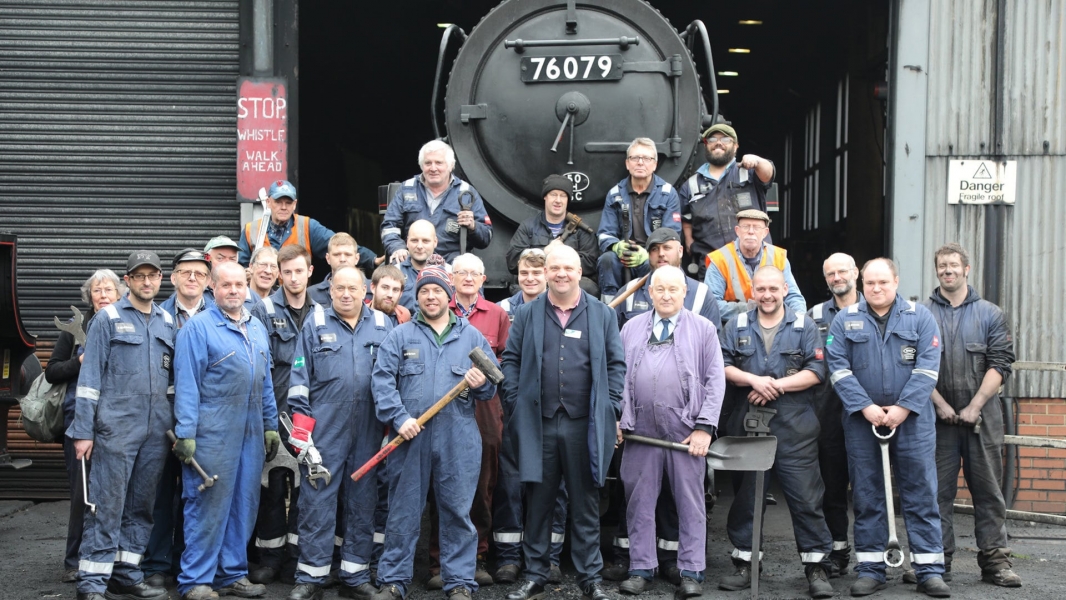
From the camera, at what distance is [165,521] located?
6.01 metres

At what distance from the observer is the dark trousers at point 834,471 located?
6320 mm

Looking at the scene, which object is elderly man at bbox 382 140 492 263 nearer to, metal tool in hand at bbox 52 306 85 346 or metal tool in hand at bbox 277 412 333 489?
metal tool in hand at bbox 277 412 333 489

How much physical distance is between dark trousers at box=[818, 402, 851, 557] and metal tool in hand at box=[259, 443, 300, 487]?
2.97 meters

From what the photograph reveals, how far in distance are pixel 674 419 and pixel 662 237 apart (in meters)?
1.05

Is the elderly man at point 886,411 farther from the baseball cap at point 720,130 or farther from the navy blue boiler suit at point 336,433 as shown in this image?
the navy blue boiler suit at point 336,433

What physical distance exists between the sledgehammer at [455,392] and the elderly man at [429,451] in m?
0.06

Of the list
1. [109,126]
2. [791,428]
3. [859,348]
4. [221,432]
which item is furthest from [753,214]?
[109,126]

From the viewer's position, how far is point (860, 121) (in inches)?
518

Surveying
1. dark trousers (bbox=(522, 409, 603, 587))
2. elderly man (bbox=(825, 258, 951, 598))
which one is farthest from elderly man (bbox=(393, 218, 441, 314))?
elderly man (bbox=(825, 258, 951, 598))

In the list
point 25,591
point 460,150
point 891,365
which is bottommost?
point 25,591

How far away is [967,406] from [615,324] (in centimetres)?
211

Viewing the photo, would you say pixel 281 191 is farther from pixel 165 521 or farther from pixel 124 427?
pixel 165 521

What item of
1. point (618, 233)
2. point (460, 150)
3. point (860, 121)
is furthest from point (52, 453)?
point (860, 121)

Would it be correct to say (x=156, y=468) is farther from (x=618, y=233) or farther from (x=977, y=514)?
(x=977, y=514)
